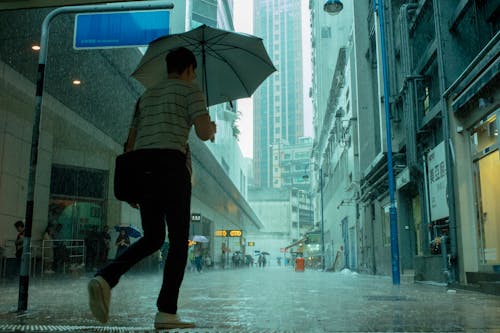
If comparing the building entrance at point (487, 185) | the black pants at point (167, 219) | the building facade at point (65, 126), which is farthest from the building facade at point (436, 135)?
the black pants at point (167, 219)

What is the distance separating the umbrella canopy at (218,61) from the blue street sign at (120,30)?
310 cm

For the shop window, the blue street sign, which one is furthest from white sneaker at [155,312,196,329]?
the shop window

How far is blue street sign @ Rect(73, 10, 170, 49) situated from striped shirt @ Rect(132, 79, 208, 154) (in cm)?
437

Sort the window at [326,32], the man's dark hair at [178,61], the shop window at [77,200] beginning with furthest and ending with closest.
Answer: the window at [326,32] → the shop window at [77,200] → the man's dark hair at [178,61]

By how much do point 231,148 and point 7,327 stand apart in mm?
48370

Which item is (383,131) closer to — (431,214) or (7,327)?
(431,214)

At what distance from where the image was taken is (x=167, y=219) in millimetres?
3465

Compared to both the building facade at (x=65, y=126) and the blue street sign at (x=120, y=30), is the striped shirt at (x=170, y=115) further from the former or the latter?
the building facade at (x=65, y=126)

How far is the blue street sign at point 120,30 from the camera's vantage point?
771 centimetres

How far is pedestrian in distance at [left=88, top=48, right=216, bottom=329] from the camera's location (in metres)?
3.41

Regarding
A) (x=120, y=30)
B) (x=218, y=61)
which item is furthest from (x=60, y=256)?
(x=218, y=61)

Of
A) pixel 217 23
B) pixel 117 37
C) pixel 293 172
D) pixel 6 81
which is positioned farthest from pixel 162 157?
pixel 293 172

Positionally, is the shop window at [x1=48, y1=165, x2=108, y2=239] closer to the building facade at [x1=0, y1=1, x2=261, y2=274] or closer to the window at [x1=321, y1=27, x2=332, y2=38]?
the building facade at [x1=0, y1=1, x2=261, y2=274]

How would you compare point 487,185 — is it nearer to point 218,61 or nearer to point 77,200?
point 218,61
